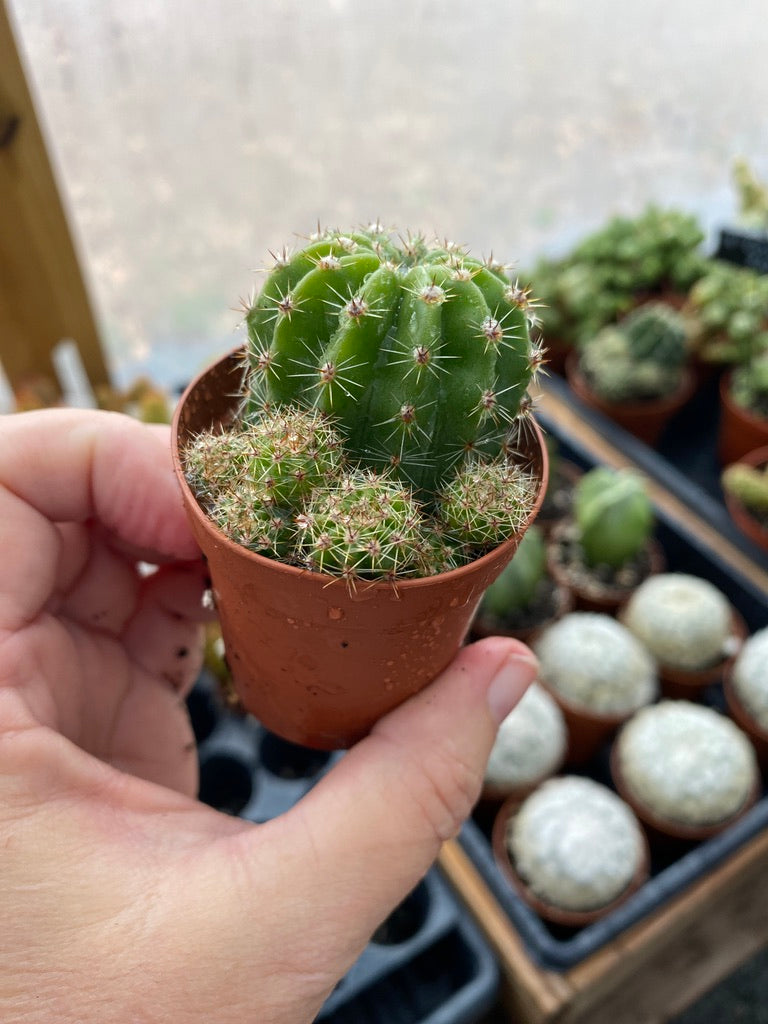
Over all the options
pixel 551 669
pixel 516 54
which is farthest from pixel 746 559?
pixel 516 54

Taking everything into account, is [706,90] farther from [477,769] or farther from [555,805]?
[477,769]

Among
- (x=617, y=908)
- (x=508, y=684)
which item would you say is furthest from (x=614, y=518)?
(x=508, y=684)

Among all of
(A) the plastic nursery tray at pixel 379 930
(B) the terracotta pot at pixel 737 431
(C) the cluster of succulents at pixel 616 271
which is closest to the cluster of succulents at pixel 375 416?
(A) the plastic nursery tray at pixel 379 930

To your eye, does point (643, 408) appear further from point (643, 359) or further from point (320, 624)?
point (320, 624)

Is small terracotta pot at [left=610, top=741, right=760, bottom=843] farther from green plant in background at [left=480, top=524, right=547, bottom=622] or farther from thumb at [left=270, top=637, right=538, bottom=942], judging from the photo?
thumb at [left=270, top=637, right=538, bottom=942]

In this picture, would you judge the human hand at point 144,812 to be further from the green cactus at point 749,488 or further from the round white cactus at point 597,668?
the green cactus at point 749,488
